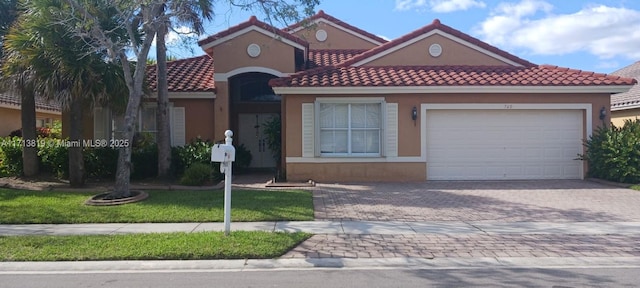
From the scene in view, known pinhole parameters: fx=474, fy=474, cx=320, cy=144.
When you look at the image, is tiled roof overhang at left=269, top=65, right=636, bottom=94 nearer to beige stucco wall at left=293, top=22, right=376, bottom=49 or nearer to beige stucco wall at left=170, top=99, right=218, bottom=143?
beige stucco wall at left=170, top=99, right=218, bottom=143

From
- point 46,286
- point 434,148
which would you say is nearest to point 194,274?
point 46,286

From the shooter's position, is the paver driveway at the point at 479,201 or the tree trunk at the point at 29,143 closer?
the paver driveway at the point at 479,201

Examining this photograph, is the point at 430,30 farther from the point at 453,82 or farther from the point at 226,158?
the point at 226,158

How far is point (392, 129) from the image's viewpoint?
1445 cm

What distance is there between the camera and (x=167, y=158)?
46.8ft

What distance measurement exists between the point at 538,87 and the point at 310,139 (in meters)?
6.98

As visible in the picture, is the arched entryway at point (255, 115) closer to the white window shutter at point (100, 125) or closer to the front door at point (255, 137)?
the front door at point (255, 137)

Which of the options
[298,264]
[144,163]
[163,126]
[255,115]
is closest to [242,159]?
[255,115]

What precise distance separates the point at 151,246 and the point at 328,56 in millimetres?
13973

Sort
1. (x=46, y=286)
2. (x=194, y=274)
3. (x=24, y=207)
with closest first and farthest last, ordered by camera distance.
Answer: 1. (x=46, y=286)
2. (x=194, y=274)
3. (x=24, y=207)

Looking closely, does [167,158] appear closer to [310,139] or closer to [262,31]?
[310,139]

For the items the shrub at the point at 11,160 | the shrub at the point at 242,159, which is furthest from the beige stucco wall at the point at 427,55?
the shrub at the point at 11,160

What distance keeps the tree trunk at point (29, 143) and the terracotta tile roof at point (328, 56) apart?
9.51 meters

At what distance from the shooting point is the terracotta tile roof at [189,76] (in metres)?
16.2
